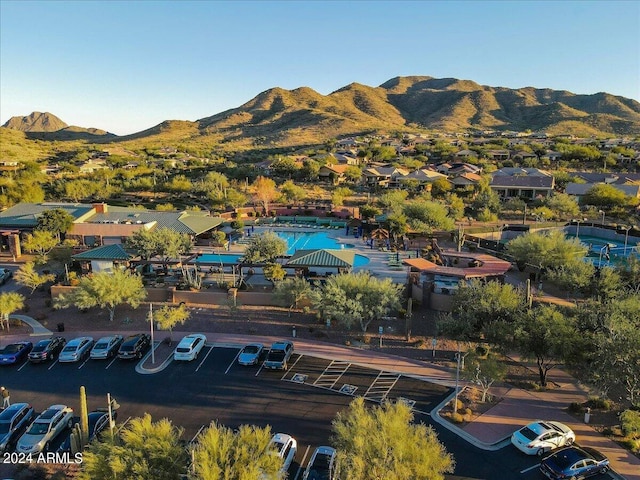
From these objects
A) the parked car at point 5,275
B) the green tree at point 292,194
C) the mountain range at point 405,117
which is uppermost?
the mountain range at point 405,117

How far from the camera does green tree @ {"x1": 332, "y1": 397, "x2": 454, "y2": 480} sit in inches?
427

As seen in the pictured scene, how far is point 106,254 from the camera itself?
102 ft

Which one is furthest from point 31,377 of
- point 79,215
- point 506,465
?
point 79,215

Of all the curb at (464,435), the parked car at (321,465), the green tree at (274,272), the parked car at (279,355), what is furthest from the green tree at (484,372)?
the green tree at (274,272)

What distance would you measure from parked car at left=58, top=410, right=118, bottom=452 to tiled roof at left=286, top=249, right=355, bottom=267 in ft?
48.3

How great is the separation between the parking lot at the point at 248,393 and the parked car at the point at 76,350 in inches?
13.0

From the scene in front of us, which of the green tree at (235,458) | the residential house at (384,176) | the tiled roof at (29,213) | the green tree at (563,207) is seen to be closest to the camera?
the green tree at (235,458)

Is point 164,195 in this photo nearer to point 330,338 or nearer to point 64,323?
point 64,323

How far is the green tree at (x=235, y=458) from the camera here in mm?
10289

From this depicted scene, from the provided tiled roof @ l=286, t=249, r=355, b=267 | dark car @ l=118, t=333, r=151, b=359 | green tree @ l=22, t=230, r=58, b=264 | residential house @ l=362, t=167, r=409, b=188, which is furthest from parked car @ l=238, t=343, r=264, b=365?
residential house @ l=362, t=167, r=409, b=188

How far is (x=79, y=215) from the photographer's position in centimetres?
4231

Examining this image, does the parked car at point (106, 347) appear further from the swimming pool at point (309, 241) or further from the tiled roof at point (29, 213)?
the tiled roof at point (29, 213)

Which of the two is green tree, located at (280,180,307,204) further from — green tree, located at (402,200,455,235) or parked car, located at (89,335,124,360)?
parked car, located at (89,335,124,360)

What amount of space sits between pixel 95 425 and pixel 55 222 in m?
28.1
